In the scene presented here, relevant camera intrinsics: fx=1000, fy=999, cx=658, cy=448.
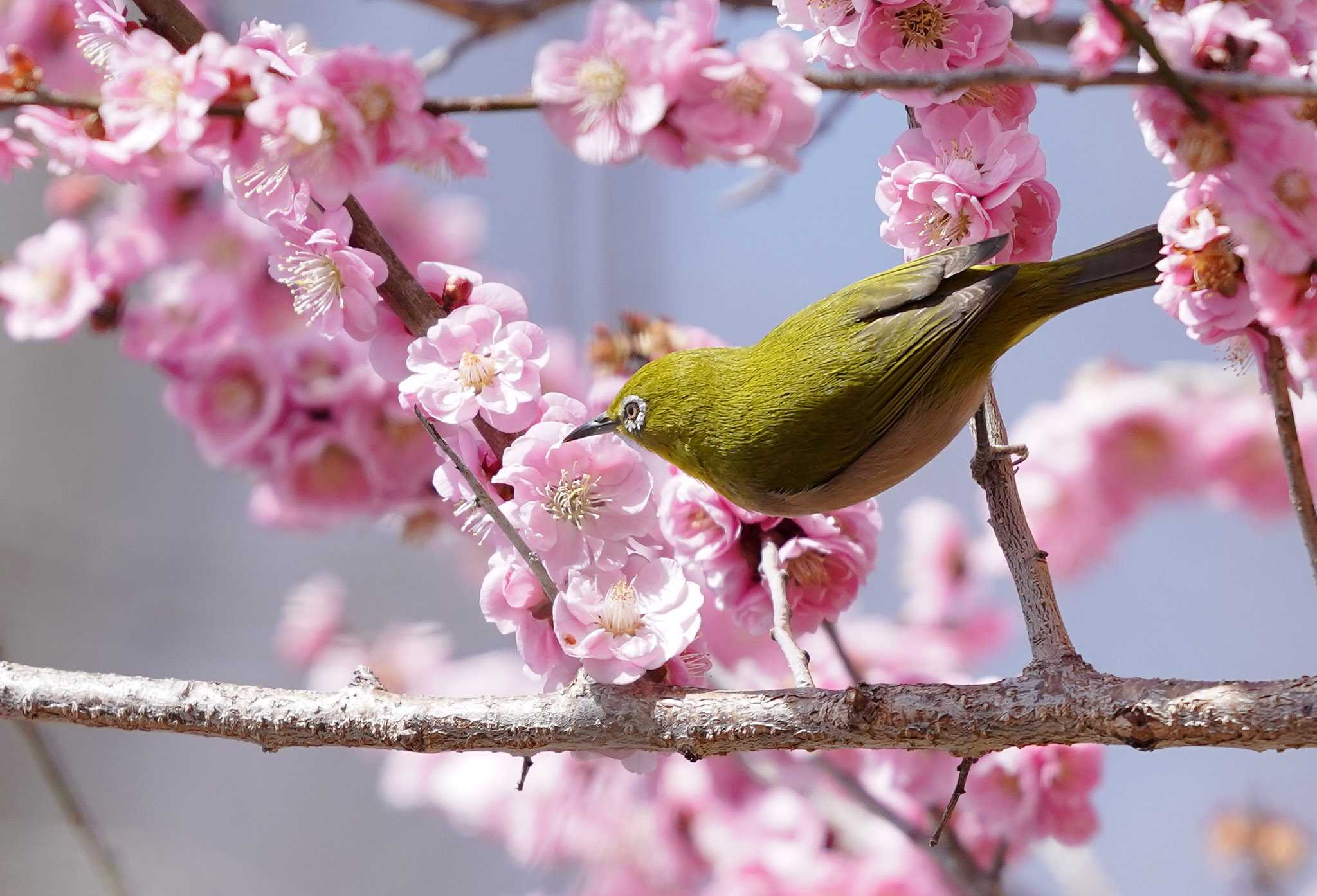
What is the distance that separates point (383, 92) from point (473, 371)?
0.13 meters

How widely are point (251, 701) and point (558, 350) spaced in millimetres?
568

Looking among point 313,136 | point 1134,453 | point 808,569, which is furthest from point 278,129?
point 1134,453

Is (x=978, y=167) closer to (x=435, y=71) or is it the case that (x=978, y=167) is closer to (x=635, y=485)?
(x=635, y=485)

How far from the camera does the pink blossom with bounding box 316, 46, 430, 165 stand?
1.33ft

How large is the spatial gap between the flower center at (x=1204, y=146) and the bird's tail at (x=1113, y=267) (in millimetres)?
126

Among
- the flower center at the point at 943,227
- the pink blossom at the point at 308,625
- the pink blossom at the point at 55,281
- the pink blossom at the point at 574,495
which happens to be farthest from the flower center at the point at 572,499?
the pink blossom at the point at 308,625

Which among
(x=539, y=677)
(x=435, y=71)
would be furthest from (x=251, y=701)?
(x=435, y=71)

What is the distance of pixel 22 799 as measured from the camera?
3.87ft

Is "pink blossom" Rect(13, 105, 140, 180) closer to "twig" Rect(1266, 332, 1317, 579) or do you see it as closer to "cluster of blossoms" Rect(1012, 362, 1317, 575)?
"twig" Rect(1266, 332, 1317, 579)

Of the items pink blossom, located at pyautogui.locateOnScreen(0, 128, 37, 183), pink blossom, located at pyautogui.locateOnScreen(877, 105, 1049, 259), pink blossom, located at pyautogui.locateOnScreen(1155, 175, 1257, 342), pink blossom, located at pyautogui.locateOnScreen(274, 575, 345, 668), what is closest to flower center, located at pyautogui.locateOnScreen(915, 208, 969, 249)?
pink blossom, located at pyautogui.locateOnScreen(877, 105, 1049, 259)

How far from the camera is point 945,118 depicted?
485 mm

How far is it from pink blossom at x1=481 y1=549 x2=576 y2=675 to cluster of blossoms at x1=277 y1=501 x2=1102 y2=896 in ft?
0.12

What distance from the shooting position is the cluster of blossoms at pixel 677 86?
1.39ft

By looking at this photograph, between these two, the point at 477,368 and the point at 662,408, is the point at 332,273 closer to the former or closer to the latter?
the point at 477,368
